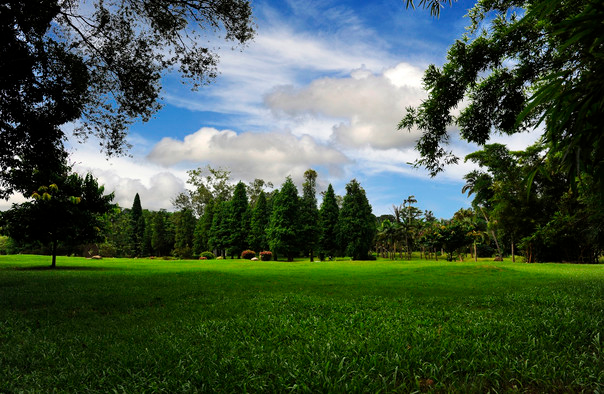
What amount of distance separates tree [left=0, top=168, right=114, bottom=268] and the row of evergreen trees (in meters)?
26.8

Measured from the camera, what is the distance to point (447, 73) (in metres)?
10.7

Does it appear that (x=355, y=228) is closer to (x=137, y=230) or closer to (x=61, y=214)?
(x=61, y=214)

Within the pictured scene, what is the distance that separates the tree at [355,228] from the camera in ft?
185

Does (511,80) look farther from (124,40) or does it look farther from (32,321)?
(32,321)

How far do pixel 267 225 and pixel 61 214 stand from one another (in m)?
37.4

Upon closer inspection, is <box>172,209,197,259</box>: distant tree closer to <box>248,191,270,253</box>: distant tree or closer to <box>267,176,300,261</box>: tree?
<box>248,191,270,253</box>: distant tree

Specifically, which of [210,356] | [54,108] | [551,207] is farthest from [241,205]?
[210,356]

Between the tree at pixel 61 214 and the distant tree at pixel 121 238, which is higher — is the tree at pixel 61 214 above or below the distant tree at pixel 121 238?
above

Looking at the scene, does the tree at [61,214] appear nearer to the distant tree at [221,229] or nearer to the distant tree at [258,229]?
the distant tree at [221,229]

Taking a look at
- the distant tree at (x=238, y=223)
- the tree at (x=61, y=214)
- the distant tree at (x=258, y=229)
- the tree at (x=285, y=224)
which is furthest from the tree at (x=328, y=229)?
the tree at (x=61, y=214)

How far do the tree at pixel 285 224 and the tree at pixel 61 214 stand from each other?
29.6 meters

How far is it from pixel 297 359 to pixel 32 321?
272 inches

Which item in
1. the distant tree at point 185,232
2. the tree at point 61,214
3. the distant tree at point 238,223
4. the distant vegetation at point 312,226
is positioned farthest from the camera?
the distant tree at point 185,232

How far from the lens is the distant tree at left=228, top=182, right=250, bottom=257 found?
58688mm
